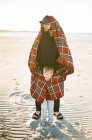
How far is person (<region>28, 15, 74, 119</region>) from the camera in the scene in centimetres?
708

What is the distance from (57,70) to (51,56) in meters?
0.28

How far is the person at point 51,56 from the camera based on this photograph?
7076 mm

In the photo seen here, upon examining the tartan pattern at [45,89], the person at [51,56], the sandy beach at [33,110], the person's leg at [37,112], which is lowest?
the sandy beach at [33,110]

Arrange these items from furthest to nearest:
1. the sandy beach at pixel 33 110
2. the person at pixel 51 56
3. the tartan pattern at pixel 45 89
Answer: the tartan pattern at pixel 45 89
the person at pixel 51 56
the sandy beach at pixel 33 110

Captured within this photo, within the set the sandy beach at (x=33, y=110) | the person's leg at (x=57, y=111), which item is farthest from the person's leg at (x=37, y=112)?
the person's leg at (x=57, y=111)

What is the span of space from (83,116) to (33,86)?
3.95ft

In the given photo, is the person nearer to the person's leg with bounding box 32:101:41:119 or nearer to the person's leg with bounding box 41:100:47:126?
the person's leg with bounding box 41:100:47:126

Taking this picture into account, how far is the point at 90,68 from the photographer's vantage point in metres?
14.7

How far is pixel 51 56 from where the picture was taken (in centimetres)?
711

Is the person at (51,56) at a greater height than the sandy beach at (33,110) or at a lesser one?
greater

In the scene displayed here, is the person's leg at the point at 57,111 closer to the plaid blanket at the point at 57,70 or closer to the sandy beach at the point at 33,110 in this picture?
the sandy beach at the point at 33,110

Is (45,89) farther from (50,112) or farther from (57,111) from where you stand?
(57,111)

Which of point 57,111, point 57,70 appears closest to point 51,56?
point 57,70

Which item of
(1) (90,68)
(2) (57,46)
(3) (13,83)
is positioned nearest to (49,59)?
(2) (57,46)
